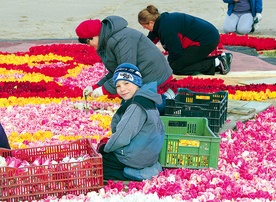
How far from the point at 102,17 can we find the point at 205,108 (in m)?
13.1

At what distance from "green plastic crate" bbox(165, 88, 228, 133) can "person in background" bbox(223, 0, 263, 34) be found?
822 cm

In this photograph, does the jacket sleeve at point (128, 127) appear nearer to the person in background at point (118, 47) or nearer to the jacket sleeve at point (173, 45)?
the person in background at point (118, 47)

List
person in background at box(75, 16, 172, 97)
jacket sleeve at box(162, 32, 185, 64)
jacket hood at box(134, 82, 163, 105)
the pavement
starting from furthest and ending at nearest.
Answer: the pavement, jacket sleeve at box(162, 32, 185, 64), person in background at box(75, 16, 172, 97), jacket hood at box(134, 82, 163, 105)

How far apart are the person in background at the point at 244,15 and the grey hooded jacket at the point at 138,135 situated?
9779 millimetres

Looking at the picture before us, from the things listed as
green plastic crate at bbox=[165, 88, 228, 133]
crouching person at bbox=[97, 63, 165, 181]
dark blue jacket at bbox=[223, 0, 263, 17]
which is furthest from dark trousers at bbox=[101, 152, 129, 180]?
dark blue jacket at bbox=[223, 0, 263, 17]

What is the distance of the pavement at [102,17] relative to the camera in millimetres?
9359

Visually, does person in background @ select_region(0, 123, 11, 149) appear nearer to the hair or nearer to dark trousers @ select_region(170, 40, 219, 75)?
the hair

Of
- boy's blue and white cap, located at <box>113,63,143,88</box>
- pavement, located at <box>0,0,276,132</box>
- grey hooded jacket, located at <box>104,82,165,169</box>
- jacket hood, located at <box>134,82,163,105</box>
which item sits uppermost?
boy's blue and white cap, located at <box>113,63,143,88</box>

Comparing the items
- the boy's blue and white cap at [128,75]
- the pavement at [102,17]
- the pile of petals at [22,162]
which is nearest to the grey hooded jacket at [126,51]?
the pavement at [102,17]

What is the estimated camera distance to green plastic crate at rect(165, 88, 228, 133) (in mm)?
6098

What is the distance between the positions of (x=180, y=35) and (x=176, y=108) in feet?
11.1

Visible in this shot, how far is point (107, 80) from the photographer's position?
705 cm

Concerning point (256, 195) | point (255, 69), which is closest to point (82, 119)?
point (256, 195)

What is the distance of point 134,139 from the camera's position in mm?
4973
